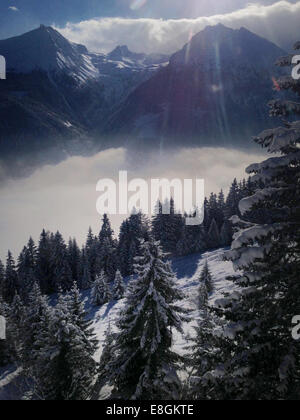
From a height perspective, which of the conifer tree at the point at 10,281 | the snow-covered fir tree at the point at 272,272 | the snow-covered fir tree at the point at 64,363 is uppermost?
the snow-covered fir tree at the point at 272,272

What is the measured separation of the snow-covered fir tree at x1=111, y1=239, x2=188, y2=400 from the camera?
1037 centimetres

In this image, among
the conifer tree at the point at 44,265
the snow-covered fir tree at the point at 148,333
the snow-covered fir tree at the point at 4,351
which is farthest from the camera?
the conifer tree at the point at 44,265

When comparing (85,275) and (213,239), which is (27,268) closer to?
(85,275)

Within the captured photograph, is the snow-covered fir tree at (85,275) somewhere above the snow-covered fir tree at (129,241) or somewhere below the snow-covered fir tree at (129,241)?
below

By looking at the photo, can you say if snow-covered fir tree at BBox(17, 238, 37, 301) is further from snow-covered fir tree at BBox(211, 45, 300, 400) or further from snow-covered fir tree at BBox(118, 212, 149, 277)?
snow-covered fir tree at BBox(211, 45, 300, 400)

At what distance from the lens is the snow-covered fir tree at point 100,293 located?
4369 centimetres

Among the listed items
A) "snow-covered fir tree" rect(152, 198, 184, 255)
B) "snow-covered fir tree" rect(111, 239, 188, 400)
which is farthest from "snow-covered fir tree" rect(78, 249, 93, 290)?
"snow-covered fir tree" rect(111, 239, 188, 400)

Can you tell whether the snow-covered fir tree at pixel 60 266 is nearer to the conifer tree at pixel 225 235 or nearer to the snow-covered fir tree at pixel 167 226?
the snow-covered fir tree at pixel 167 226

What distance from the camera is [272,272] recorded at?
22.4 feet

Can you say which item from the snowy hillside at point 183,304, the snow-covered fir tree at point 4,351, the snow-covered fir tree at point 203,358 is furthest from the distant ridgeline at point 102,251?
the snow-covered fir tree at point 203,358

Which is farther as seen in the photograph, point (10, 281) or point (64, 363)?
point (10, 281)

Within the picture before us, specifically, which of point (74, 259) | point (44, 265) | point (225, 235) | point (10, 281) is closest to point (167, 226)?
point (225, 235)

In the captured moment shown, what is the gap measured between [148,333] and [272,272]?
20.8 feet

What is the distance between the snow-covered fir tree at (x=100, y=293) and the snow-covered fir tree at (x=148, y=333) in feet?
110
